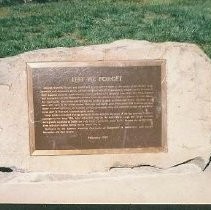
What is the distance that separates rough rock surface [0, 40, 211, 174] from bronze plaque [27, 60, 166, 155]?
9 centimetres

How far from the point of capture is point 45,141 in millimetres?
5453

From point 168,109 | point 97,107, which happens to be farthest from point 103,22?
point 168,109

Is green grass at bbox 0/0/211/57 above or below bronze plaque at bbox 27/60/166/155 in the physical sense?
above

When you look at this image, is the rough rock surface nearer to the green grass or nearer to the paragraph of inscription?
the paragraph of inscription

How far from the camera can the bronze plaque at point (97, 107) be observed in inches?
211

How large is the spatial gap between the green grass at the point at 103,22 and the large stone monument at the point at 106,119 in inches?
46.3

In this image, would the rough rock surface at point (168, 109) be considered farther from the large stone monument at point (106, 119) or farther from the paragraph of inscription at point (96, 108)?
the paragraph of inscription at point (96, 108)

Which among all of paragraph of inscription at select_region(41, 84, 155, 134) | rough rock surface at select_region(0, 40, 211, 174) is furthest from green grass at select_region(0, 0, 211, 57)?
paragraph of inscription at select_region(41, 84, 155, 134)

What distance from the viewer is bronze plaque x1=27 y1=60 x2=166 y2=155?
5348mm

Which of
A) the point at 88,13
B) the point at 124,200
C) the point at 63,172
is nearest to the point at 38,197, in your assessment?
the point at 63,172

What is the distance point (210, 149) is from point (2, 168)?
242 cm

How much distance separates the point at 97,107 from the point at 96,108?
2cm

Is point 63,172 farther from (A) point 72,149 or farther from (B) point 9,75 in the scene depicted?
(B) point 9,75

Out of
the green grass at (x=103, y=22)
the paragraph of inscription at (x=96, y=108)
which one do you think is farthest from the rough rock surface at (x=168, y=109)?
the green grass at (x=103, y=22)
